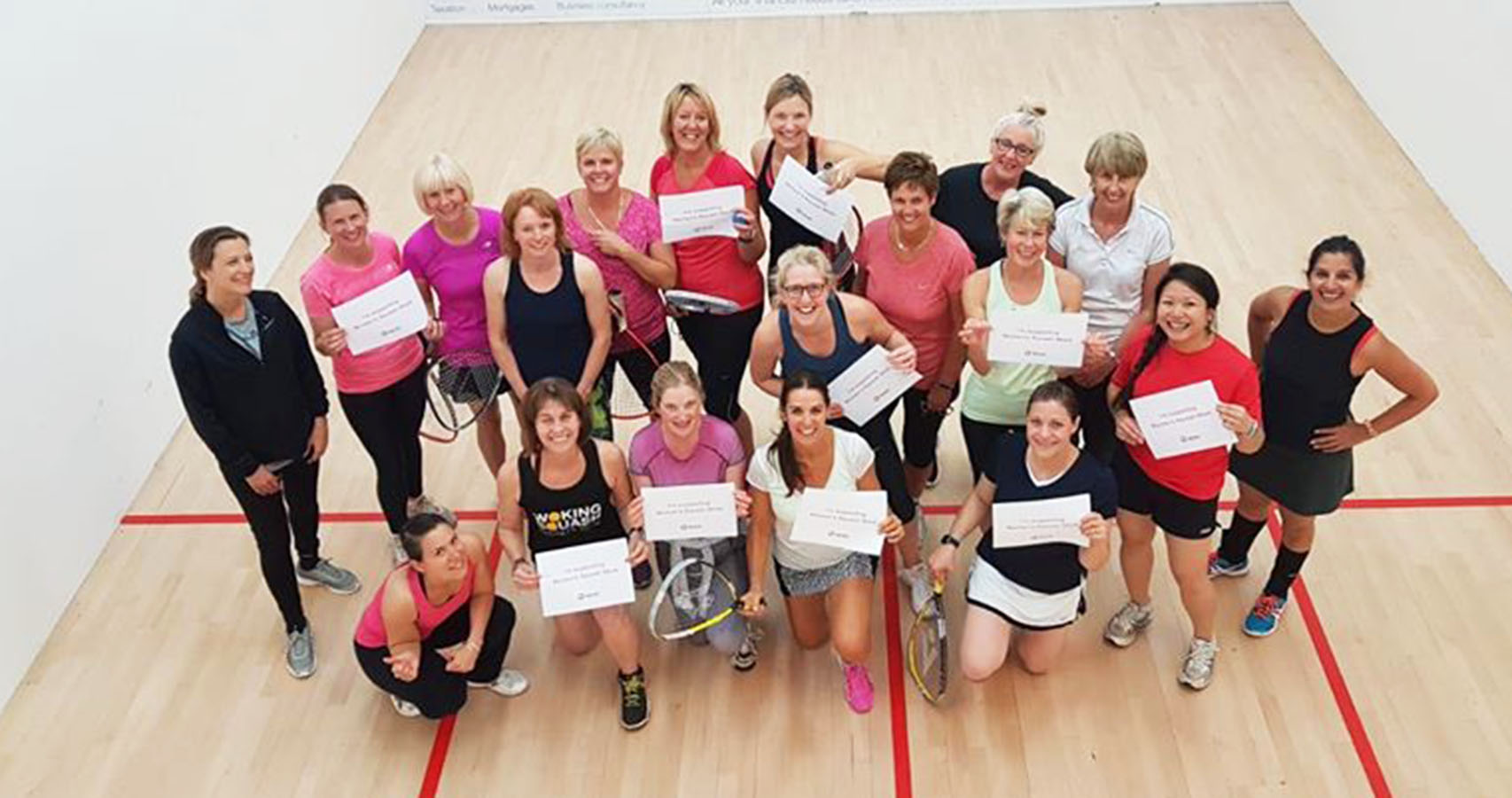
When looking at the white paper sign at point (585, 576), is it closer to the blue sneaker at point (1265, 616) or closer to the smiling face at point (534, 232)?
the smiling face at point (534, 232)

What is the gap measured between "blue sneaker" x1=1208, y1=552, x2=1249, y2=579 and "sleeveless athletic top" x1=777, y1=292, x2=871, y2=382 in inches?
55.6

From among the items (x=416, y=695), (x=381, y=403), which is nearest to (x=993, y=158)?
(x=381, y=403)

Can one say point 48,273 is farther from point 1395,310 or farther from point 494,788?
point 1395,310

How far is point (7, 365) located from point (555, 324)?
5.84ft

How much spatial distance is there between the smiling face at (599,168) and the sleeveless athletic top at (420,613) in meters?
1.15

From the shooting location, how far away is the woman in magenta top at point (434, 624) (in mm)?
3332

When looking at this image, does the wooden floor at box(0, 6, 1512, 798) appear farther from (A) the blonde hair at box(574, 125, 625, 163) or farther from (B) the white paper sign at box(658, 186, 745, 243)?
(A) the blonde hair at box(574, 125, 625, 163)


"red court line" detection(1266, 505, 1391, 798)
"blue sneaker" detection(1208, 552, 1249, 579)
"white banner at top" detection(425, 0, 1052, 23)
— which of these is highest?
"blue sneaker" detection(1208, 552, 1249, 579)

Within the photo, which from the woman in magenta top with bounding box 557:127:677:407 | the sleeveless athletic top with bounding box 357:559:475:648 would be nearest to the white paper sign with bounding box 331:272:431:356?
the woman in magenta top with bounding box 557:127:677:407

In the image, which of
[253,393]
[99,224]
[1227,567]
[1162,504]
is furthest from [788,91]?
[99,224]

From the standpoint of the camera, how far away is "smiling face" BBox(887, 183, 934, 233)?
346cm

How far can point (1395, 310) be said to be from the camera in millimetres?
5344

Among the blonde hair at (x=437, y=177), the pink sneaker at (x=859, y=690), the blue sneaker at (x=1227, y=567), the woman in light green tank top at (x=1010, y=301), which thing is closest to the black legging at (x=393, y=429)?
the blonde hair at (x=437, y=177)

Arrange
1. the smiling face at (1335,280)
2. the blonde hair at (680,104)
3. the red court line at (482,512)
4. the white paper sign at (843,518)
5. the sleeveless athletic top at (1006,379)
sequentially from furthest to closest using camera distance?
the red court line at (482,512) → the blonde hair at (680,104) → the sleeveless athletic top at (1006,379) → the white paper sign at (843,518) → the smiling face at (1335,280)
